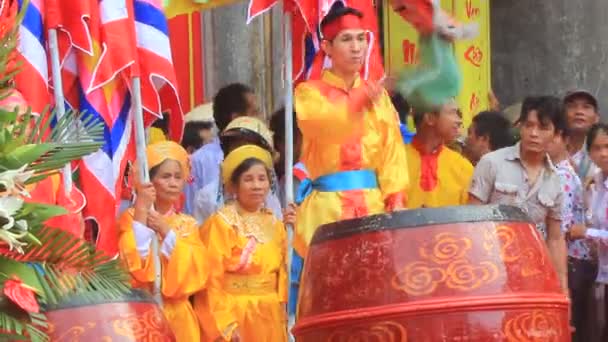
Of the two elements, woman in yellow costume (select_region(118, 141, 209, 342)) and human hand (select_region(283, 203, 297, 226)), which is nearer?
woman in yellow costume (select_region(118, 141, 209, 342))

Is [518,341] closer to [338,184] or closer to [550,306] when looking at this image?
[550,306]

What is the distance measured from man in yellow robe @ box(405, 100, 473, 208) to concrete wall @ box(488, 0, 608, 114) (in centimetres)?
269

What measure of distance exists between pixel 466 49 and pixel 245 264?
3.01 meters

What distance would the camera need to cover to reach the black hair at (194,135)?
8.67 meters

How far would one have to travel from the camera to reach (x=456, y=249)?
4570 mm

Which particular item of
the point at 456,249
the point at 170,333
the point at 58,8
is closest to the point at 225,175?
the point at 58,8

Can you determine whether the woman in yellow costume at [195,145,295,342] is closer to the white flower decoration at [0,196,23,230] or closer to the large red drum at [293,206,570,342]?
the large red drum at [293,206,570,342]

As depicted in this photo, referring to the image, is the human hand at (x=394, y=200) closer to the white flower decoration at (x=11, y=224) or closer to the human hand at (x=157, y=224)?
the human hand at (x=157, y=224)

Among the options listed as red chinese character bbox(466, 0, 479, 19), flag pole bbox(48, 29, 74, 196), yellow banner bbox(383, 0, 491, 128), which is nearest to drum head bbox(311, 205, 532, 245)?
flag pole bbox(48, 29, 74, 196)

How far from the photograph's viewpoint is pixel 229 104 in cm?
827

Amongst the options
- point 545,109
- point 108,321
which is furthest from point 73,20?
point 545,109

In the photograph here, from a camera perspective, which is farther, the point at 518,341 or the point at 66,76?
the point at 66,76

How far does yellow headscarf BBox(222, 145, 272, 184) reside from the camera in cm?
729

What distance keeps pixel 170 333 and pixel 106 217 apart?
148 centimetres
